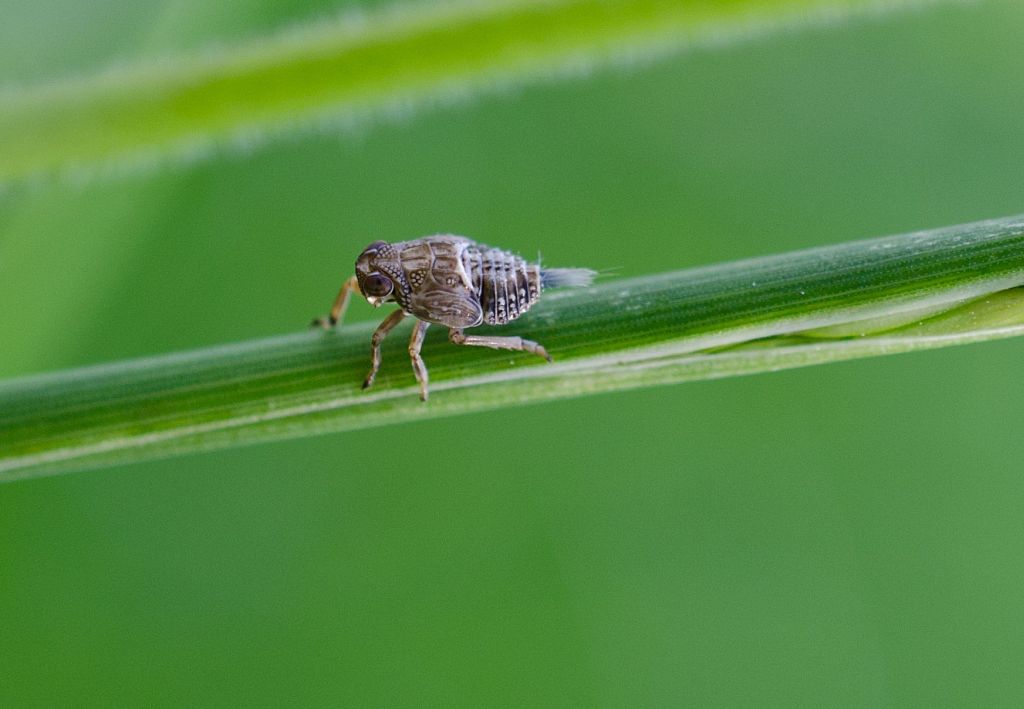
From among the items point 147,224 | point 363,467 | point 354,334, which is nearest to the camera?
point 354,334

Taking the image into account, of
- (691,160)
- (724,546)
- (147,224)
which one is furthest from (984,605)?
(147,224)

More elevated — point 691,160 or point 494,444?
point 691,160

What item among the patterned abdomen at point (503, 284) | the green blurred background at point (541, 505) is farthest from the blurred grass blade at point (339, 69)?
the green blurred background at point (541, 505)

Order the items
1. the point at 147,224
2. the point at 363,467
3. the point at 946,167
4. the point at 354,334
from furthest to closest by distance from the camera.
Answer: the point at 946,167 < the point at 363,467 < the point at 147,224 < the point at 354,334

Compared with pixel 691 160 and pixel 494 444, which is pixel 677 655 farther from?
pixel 691 160

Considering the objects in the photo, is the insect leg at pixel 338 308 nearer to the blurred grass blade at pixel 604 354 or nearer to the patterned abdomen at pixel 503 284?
the patterned abdomen at pixel 503 284

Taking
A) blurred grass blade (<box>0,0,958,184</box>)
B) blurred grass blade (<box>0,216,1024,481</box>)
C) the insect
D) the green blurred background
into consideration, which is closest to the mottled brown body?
the insect

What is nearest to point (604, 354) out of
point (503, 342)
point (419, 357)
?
point (503, 342)
